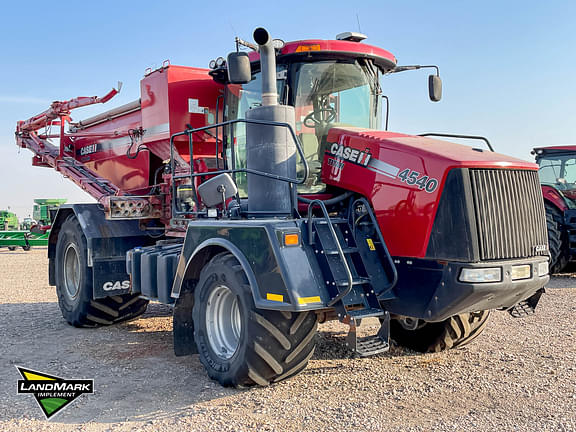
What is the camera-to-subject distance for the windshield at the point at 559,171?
39.8ft

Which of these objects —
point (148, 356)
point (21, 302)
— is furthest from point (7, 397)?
point (21, 302)

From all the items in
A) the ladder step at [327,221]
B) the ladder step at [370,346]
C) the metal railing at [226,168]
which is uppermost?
the metal railing at [226,168]

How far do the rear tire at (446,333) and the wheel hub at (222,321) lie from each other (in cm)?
165

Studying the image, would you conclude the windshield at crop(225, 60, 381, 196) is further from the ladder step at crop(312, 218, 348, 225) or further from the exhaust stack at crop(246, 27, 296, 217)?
the ladder step at crop(312, 218, 348, 225)

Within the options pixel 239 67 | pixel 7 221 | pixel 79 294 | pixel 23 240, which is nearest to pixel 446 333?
pixel 239 67

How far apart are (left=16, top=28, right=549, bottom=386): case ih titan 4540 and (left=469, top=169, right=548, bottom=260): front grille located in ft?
0.04

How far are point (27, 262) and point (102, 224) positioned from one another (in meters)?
11.2

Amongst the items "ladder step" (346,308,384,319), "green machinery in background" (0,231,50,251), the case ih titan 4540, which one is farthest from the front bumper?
"green machinery in background" (0,231,50,251)

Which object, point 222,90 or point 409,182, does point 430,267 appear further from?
point 222,90

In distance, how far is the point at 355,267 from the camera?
15.7 feet

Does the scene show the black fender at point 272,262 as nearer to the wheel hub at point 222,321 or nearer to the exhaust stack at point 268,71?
the wheel hub at point 222,321

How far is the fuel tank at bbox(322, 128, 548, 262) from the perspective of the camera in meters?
4.34

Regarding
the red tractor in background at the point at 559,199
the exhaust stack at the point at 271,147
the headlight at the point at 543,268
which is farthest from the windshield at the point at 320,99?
the red tractor in background at the point at 559,199

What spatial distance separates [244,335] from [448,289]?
158 cm
